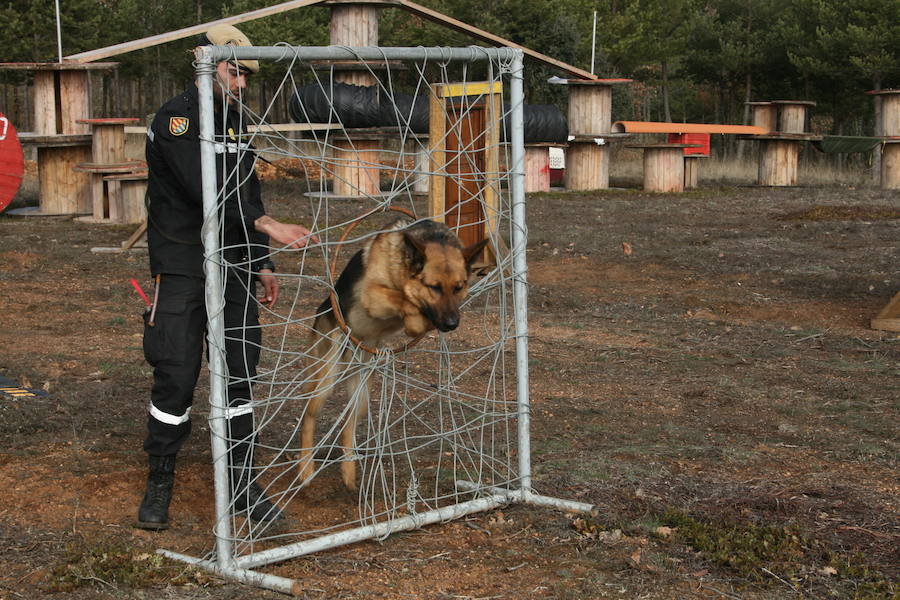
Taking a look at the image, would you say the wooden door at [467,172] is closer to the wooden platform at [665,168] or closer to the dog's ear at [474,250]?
the dog's ear at [474,250]

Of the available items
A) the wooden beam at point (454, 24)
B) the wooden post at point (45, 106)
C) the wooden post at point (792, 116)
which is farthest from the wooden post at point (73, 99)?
the wooden post at point (792, 116)

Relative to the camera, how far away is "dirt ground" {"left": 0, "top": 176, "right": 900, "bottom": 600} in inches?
152

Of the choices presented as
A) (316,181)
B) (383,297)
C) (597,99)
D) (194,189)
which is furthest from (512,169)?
(316,181)

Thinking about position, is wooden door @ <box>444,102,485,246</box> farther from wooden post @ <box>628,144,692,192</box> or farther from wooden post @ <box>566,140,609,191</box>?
wooden post @ <box>566,140,609,191</box>

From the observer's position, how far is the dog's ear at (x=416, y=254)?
419cm

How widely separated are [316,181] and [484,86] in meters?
19.8

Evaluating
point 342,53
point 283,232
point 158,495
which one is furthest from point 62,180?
point 283,232

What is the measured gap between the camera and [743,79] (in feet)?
115

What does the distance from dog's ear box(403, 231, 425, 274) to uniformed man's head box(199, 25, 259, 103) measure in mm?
885

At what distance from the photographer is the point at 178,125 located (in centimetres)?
407

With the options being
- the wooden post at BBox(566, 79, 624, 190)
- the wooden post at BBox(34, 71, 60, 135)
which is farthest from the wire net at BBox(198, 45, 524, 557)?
the wooden post at BBox(566, 79, 624, 190)

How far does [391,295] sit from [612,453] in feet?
5.49

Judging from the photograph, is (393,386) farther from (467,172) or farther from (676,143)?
(676,143)

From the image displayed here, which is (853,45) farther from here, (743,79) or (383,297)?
(383,297)
